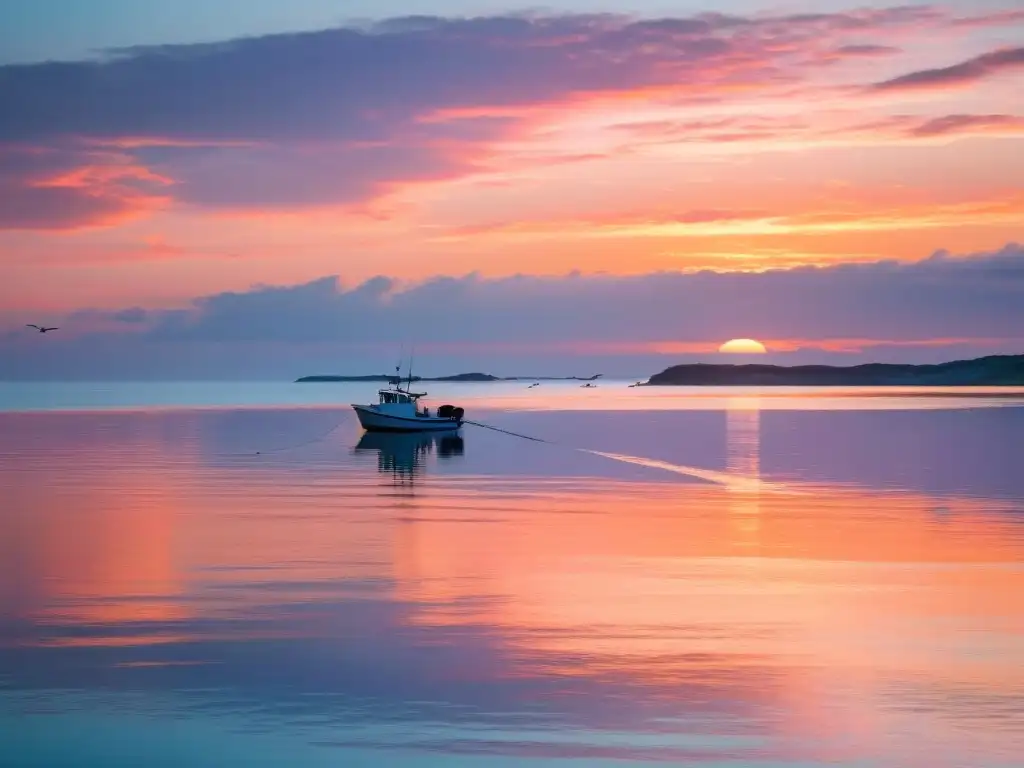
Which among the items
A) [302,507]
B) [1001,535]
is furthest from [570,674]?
[302,507]

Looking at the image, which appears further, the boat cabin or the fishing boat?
the boat cabin

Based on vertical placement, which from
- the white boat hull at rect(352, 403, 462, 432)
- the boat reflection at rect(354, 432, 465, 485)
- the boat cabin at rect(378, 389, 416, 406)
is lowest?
the boat reflection at rect(354, 432, 465, 485)

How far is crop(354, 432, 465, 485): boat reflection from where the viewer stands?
58.3 metres

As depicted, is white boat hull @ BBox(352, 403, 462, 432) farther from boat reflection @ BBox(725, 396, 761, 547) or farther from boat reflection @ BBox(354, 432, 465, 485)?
boat reflection @ BBox(725, 396, 761, 547)

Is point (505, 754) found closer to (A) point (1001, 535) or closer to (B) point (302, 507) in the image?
(A) point (1001, 535)

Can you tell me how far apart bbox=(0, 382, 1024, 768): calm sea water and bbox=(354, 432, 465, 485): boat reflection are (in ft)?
30.8

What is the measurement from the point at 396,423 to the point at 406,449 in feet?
54.0

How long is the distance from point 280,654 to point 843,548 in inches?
617

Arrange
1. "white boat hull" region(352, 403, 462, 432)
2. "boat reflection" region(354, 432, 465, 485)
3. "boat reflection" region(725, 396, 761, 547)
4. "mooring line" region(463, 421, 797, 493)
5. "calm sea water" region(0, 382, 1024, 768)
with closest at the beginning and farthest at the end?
"calm sea water" region(0, 382, 1024, 768), "boat reflection" region(725, 396, 761, 547), "mooring line" region(463, 421, 797, 493), "boat reflection" region(354, 432, 465, 485), "white boat hull" region(352, 403, 462, 432)

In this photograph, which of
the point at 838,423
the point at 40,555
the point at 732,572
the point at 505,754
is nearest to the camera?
the point at 505,754

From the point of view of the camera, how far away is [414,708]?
16.4 m

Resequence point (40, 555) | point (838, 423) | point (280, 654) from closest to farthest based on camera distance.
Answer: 1. point (280, 654)
2. point (40, 555)
3. point (838, 423)

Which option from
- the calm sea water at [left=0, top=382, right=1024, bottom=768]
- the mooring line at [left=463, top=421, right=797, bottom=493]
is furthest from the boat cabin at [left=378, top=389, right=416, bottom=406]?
the calm sea water at [left=0, top=382, right=1024, bottom=768]

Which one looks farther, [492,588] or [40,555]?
[40,555]
